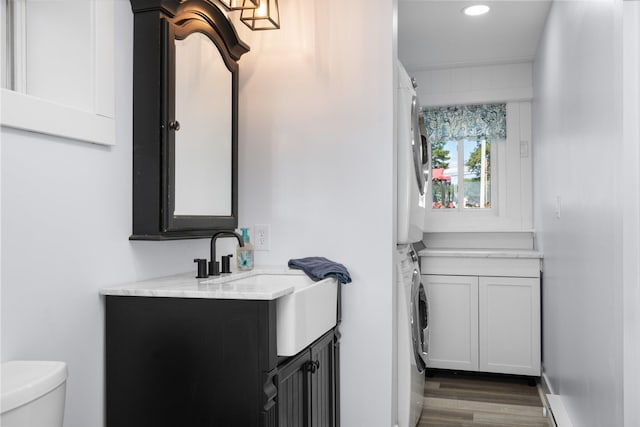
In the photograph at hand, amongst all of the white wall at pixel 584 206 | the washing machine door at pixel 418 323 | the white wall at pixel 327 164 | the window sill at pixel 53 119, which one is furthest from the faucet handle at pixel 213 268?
the white wall at pixel 584 206

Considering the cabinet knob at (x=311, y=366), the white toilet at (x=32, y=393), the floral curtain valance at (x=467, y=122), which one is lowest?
the cabinet knob at (x=311, y=366)

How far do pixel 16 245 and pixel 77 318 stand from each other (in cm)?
32

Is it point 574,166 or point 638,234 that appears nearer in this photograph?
point 638,234

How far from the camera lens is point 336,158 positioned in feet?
7.68

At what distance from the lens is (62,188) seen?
4.97 ft

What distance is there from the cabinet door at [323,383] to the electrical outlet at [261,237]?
524mm

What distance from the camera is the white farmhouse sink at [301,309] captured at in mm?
1663

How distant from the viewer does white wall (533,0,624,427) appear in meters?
1.61

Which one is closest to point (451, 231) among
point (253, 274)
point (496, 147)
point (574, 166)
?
point (496, 147)

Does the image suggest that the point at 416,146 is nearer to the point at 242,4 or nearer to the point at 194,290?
the point at 242,4

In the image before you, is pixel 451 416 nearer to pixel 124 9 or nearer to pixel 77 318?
pixel 77 318

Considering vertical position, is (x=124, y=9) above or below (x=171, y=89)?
above

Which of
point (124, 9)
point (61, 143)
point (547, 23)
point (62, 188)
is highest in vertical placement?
point (547, 23)

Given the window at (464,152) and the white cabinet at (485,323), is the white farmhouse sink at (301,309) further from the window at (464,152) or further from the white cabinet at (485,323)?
the window at (464,152)
